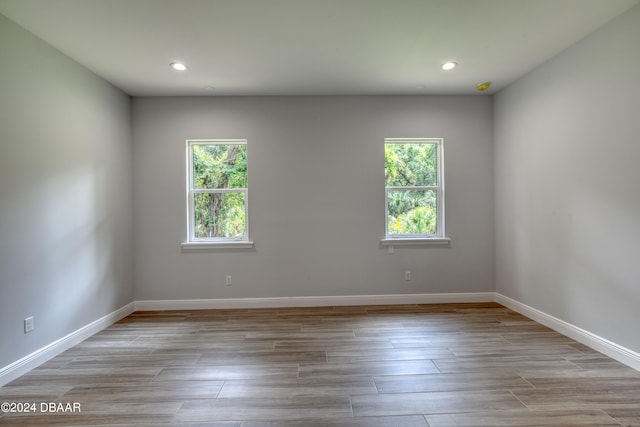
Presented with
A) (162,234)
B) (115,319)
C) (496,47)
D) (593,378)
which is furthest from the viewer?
(162,234)

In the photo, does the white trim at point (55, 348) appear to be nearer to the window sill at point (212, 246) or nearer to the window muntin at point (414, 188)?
the window sill at point (212, 246)

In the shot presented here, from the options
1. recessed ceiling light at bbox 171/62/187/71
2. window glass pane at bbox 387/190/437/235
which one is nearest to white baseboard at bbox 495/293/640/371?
window glass pane at bbox 387/190/437/235

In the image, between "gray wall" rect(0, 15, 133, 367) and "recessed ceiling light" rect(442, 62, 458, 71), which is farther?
"recessed ceiling light" rect(442, 62, 458, 71)

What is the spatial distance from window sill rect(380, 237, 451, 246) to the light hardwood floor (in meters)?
0.97

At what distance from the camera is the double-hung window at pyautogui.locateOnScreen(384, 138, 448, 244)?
386 cm

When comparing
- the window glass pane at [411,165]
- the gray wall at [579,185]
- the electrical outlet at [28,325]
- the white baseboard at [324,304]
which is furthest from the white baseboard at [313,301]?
the window glass pane at [411,165]

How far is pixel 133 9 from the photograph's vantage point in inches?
83.0

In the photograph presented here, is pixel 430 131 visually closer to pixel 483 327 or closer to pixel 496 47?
pixel 496 47

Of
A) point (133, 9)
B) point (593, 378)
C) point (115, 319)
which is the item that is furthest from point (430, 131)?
point (115, 319)

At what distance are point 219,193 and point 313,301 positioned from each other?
1.83 m

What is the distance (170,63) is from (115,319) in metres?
2.83

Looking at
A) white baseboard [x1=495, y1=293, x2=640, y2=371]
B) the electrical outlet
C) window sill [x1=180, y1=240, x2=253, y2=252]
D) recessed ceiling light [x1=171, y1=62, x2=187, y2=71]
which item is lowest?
white baseboard [x1=495, y1=293, x2=640, y2=371]

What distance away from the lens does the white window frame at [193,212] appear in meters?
3.71

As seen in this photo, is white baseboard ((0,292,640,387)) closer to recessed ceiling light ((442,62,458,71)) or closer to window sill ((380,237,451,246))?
window sill ((380,237,451,246))
